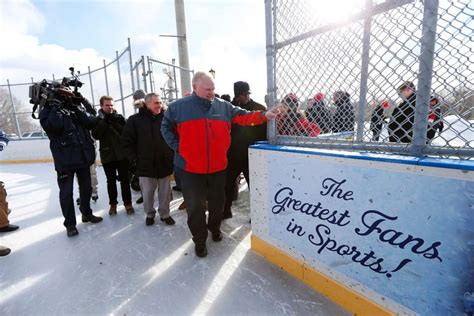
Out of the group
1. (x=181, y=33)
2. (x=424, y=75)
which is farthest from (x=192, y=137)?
(x=181, y=33)

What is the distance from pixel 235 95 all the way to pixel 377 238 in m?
2.02

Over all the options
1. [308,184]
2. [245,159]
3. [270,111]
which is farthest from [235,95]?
[308,184]

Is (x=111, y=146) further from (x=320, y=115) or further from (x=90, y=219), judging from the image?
(x=320, y=115)

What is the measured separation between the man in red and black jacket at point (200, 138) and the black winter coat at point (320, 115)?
0.26m

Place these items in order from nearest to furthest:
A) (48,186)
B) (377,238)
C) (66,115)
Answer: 1. (377,238)
2. (66,115)
3. (48,186)

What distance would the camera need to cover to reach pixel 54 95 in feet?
8.83

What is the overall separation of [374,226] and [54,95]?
3.14 m

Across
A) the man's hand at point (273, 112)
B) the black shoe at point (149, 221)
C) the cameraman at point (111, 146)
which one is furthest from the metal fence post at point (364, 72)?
the cameraman at point (111, 146)

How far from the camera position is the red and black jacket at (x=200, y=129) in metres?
2.13

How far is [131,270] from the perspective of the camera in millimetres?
2199

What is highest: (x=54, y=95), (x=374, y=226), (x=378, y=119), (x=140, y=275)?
(x=54, y=95)

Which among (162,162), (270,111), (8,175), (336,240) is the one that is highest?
(270,111)

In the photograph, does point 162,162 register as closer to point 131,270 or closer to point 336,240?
point 131,270

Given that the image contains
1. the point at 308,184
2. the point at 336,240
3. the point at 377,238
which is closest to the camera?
the point at 377,238
